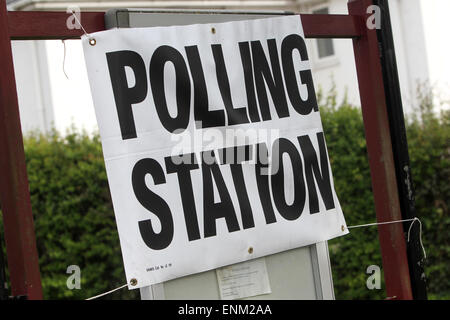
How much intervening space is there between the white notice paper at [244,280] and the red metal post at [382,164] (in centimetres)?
92

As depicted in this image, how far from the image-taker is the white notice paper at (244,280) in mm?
3305

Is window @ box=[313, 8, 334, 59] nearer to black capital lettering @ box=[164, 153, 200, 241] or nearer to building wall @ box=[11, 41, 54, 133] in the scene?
building wall @ box=[11, 41, 54, 133]

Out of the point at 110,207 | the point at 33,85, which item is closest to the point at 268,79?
the point at 110,207

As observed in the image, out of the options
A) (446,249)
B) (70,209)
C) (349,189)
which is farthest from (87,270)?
(446,249)

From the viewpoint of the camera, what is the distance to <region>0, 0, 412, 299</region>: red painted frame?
276 centimetres

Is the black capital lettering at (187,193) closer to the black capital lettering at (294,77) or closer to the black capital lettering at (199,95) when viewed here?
the black capital lettering at (199,95)

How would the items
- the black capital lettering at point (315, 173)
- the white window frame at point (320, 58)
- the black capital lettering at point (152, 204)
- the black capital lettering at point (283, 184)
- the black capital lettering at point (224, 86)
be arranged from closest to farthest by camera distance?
the black capital lettering at point (152, 204), the black capital lettering at point (224, 86), the black capital lettering at point (283, 184), the black capital lettering at point (315, 173), the white window frame at point (320, 58)

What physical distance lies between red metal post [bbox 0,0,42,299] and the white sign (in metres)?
0.39

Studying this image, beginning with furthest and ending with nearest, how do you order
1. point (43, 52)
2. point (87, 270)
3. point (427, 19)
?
point (427, 19), point (43, 52), point (87, 270)

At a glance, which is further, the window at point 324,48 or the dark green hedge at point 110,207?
the window at point 324,48

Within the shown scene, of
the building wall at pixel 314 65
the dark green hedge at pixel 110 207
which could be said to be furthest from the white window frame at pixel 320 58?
the dark green hedge at pixel 110 207

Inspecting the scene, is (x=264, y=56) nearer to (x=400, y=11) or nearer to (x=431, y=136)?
(x=431, y=136)
